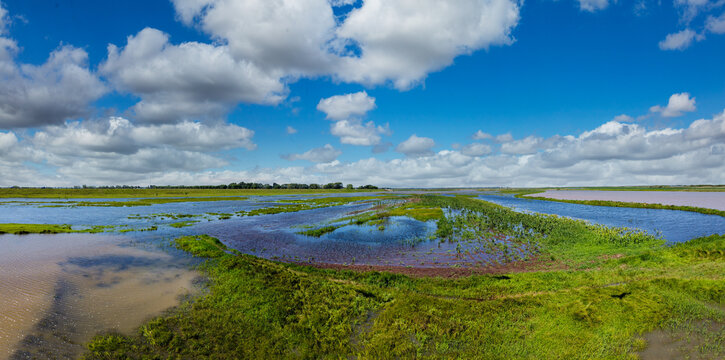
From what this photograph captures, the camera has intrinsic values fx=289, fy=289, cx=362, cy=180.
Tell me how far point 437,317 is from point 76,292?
2252cm

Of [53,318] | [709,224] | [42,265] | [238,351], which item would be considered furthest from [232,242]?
[709,224]

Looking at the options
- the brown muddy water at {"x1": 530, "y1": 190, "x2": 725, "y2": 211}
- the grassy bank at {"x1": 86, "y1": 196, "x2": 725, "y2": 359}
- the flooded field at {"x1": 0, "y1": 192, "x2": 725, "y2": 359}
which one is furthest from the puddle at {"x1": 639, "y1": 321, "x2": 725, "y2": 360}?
the brown muddy water at {"x1": 530, "y1": 190, "x2": 725, "y2": 211}

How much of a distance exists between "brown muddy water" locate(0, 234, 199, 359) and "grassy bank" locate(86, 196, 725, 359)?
1794 mm

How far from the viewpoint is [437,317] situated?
13742 millimetres

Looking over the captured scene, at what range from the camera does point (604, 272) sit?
2005cm

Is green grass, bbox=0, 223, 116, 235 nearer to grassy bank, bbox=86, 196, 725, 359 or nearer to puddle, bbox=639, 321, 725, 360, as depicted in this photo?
grassy bank, bbox=86, 196, 725, 359

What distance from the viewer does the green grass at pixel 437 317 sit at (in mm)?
11695

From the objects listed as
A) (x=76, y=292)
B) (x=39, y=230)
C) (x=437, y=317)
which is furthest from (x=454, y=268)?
(x=39, y=230)

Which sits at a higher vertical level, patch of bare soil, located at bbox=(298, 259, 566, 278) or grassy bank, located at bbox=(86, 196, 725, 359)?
grassy bank, located at bbox=(86, 196, 725, 359)

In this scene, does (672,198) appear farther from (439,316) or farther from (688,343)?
(439,316)

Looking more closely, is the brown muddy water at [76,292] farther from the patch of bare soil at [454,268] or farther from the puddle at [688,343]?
the puddle at [688,343]

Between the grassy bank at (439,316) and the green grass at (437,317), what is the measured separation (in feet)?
0.18

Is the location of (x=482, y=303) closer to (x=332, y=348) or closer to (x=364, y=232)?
(x=332, y=348)

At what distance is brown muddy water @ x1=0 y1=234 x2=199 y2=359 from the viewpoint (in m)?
13.0
